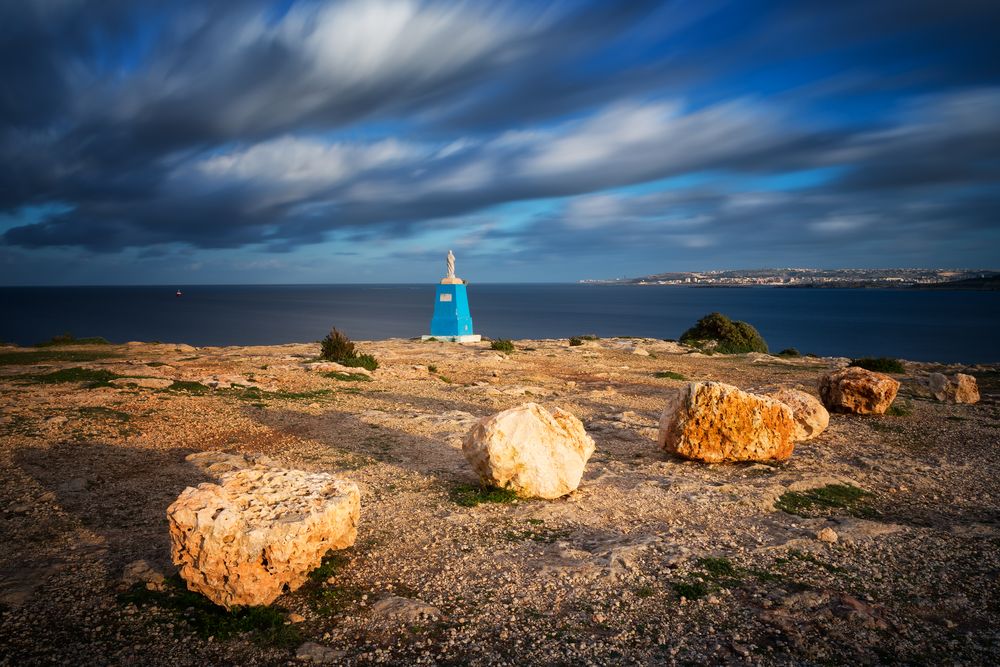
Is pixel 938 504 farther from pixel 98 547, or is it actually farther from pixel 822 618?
pixel 98 547

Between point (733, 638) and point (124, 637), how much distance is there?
189 inches

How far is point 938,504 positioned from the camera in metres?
7.84

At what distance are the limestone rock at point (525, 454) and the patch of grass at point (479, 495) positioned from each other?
0.35 ft

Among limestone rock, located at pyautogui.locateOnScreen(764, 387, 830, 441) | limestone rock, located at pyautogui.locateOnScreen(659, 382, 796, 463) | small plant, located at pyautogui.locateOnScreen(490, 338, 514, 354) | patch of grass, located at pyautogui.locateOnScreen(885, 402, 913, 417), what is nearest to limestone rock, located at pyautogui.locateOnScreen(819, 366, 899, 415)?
patch of grass, located at pyautogui.locateOnScreen(885, 402, 913, 417)

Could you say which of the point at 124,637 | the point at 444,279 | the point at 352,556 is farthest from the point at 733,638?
the point at 444,279

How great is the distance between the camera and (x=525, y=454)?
753 centimetres

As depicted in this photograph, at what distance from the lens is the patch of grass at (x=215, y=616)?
442cm

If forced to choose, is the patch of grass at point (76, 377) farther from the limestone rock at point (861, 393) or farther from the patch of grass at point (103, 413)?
the limestone rock at point (861, 393)

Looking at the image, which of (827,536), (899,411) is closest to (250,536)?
(827,536)

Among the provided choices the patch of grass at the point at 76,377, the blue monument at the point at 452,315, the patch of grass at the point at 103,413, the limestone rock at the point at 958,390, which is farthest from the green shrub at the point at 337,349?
the limestone rock at the point at 958,390

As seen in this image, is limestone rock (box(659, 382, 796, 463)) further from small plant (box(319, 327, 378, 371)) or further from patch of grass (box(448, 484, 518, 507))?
small plant (box(319, 327, 378, 371))

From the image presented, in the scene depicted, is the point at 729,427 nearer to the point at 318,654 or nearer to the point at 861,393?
the point at 861,393

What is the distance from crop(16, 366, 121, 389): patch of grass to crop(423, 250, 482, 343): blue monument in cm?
2083

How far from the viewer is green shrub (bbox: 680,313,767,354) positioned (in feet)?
113
